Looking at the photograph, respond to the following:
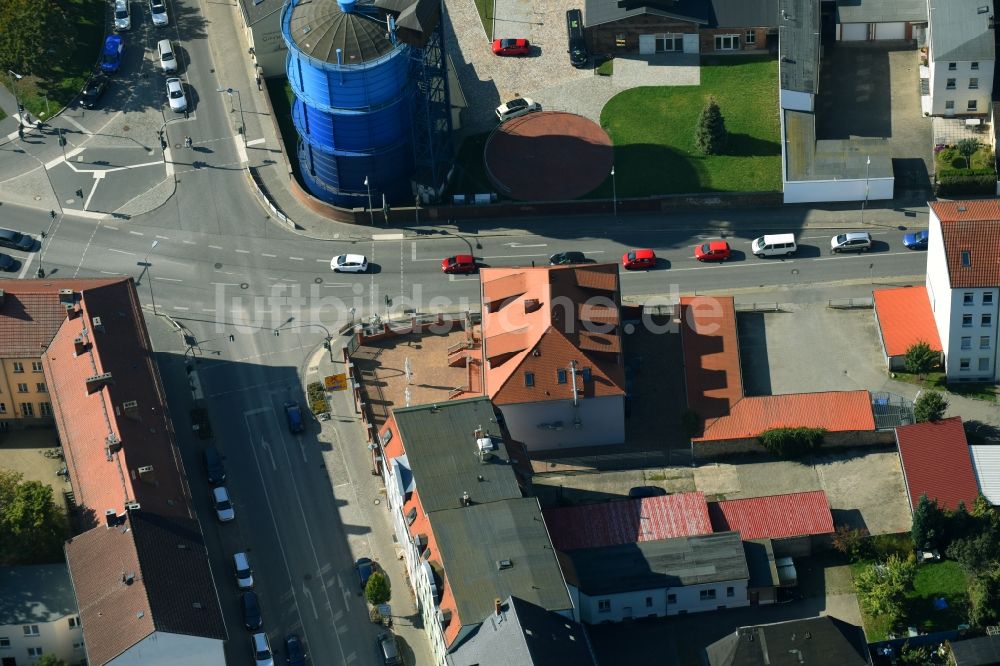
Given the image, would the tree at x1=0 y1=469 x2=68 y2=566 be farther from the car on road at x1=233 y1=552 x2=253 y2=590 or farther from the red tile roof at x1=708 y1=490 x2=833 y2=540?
the red tile roof at x1=708 y1=490 x2=833 y2=540

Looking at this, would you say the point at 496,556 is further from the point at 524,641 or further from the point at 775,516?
the point at 775,516

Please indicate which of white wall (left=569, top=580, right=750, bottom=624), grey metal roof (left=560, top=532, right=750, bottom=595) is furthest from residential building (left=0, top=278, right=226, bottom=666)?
grey metal roof (left=560, top=532, right=750, bottom=595)

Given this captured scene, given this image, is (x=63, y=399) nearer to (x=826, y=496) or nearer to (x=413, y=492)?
(x=413, y=492)

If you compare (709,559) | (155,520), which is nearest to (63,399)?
(155,520)

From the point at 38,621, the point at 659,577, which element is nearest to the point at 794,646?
the point at 659,577

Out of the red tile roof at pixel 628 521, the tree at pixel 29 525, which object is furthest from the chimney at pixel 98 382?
the red tile roof at pixel 628 521

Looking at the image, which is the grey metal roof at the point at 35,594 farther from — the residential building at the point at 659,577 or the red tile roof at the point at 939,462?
the red tile roof at the point at 939,462

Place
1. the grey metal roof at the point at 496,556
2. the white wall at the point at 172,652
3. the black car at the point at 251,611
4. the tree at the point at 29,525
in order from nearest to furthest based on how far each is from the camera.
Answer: the white wall at the point at 172,652, the grey metal roof at the point at 496,556, the tree at the point at 29,525, the black car at the point at 251,611
